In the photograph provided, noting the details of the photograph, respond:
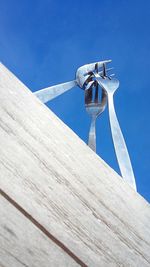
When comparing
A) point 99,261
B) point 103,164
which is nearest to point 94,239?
point 99,261

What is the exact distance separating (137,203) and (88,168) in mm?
119

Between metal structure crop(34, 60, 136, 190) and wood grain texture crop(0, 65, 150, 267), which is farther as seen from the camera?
metal structure crop(34, 60, 136, 190)

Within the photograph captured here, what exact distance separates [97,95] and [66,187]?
205 inches

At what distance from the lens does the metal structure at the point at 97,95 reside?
371cm

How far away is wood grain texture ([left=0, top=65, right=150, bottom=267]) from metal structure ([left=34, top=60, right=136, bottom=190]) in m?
1.07

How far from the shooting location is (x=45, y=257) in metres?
0.44

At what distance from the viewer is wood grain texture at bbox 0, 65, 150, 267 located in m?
0.50

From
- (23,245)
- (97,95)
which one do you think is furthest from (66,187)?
(97,95)

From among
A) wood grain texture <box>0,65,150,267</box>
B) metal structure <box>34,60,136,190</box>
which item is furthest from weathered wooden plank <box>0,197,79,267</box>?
metal structure <box>34,60,136,190</box>

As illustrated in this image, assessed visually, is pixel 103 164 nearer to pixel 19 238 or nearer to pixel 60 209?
pixel 60 209

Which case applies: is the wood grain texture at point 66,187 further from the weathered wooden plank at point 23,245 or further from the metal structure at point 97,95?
the metal structure at point 97,95

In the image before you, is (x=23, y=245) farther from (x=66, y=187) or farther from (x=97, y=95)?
(x=97, y=95)

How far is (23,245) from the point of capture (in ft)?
1.40

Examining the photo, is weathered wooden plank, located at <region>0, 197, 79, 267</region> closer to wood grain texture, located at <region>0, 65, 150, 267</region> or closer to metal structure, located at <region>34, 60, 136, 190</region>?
wood grain texture, located at <region>0, 65, 150, 267</region>
